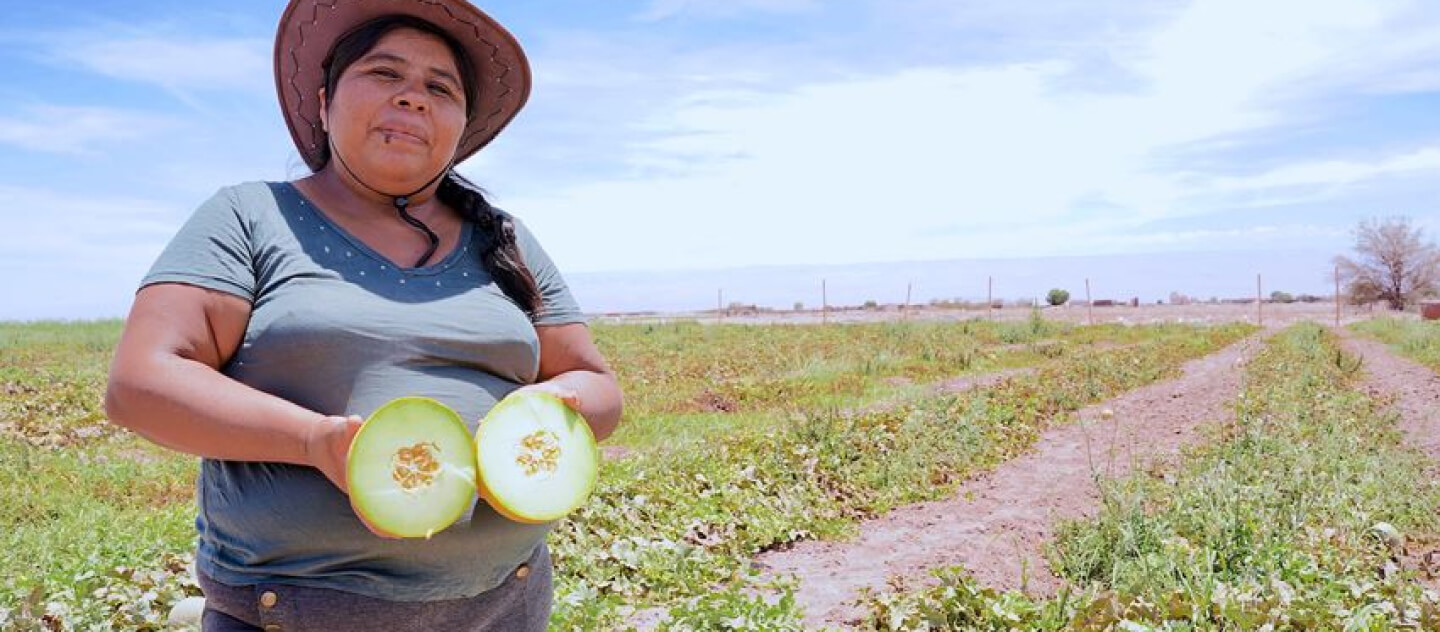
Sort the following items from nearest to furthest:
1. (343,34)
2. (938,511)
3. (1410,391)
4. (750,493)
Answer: (343,34)
(750,493)
(938,511)
(1410,391)

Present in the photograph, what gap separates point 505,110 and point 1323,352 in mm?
17688

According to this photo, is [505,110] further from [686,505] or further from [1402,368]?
[1402,368]

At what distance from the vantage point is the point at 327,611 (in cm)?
166

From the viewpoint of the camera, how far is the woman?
1.54 metres

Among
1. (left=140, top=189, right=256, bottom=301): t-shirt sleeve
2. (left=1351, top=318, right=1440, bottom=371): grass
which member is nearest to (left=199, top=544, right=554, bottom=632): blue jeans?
(left=140, top=189, right=256, bottom=301): t-shirt sleeve

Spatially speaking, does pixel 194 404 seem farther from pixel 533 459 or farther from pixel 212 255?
pixel 533 459

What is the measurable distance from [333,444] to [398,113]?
0.60 meters

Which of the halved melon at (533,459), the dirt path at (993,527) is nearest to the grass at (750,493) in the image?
the dirt path at (993,527)

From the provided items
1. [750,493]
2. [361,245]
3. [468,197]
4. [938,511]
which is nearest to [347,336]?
[361,245]

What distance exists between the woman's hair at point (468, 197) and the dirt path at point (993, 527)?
2.89 m

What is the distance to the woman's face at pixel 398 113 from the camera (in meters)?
1.76

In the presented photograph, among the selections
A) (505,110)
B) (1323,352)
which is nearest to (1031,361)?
(1323,352)

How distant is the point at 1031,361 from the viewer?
17172 mm

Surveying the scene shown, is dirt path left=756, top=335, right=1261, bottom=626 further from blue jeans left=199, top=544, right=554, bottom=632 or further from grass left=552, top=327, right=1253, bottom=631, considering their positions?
blue jeans left=199, top=544, right=554, bottom=632
